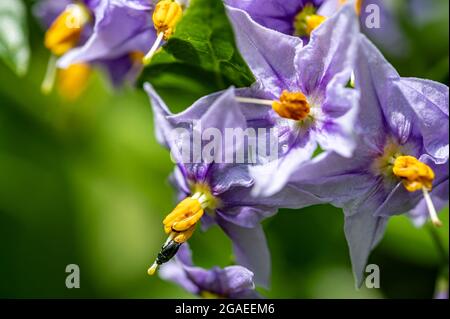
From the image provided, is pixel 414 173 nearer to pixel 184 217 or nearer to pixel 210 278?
pixel 184 217

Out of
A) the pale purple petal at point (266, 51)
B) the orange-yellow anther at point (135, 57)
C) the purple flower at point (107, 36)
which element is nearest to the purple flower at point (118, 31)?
the purple flower at point (107, 36)

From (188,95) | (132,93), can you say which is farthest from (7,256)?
(188,95)

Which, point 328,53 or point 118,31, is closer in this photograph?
point 328,53

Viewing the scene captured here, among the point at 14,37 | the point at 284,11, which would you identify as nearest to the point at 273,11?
the point at 284,11

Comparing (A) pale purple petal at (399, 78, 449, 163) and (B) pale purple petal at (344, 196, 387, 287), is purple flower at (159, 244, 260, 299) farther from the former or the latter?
(A) pale purple petal at (399, 78, 449, 163)

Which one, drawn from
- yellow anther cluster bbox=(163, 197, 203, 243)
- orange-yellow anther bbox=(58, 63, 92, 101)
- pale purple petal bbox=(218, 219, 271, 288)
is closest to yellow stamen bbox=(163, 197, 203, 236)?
yellow anther cluster bbox=(163, 197, 203, 243)

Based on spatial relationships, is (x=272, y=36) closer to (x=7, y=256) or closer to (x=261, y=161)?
(x=261, y=161)
